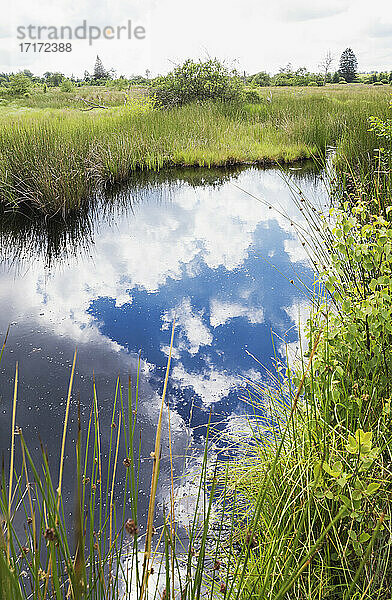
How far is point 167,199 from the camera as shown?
6.00 m

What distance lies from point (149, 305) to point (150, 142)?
530 centimetres

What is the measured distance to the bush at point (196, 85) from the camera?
36.7 ft

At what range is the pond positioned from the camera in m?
2.35

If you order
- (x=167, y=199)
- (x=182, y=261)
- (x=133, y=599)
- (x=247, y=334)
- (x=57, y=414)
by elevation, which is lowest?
(x=133, y=599)

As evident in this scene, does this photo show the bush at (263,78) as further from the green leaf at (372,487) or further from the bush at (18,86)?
the green leaf at (372,487)

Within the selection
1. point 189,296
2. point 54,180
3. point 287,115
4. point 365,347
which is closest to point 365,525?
point 365,347

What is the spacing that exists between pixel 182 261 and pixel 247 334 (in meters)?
1.38

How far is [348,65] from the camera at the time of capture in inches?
1752

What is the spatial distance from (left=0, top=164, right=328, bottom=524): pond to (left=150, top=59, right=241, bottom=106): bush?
254 inches

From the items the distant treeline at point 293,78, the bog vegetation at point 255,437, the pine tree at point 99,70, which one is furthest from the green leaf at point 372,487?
the pine tree at point 99,70

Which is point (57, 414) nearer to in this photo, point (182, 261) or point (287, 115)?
point (182, 261)

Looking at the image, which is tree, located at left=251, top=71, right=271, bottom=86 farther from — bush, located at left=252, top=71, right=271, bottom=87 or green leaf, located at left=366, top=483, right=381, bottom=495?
green leaf, located at left=366, top=483, right=381, bottom=495

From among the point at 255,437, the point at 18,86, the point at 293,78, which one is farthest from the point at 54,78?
the point at 255,437

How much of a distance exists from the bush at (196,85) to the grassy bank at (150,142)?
56 cm
